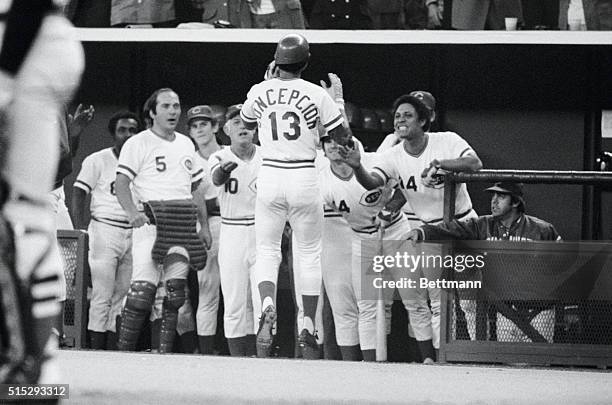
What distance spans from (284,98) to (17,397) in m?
4.32

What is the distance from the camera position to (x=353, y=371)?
20.1 ft

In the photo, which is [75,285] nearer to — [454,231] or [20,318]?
[454,231]

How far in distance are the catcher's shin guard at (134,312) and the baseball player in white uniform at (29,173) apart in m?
5.21

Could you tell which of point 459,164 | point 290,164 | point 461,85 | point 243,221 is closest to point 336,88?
point 290,164

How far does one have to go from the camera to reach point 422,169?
7988 millimetres

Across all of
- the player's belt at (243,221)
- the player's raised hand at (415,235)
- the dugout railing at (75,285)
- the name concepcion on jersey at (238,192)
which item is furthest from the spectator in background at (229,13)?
the player's raised hand at (415,235)

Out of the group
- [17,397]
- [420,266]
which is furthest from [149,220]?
[17,397]

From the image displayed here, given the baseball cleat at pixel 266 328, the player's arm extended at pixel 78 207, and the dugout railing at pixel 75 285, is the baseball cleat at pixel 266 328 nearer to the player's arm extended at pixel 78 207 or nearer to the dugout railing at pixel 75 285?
the dugout railing at pixel 75 285

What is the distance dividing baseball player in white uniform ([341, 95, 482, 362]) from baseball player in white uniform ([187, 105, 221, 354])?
1244 mm

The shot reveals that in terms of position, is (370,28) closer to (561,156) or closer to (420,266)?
(561,156)

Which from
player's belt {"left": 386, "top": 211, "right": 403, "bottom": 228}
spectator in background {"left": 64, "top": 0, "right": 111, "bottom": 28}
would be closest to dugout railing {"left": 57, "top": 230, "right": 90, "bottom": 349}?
player's belt {"left": 386, "top": 211, "right": 403, "bottom": 228}

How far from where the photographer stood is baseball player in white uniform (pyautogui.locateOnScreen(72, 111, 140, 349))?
871 cm

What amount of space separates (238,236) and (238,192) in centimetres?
31

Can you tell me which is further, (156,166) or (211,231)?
(211,231)
